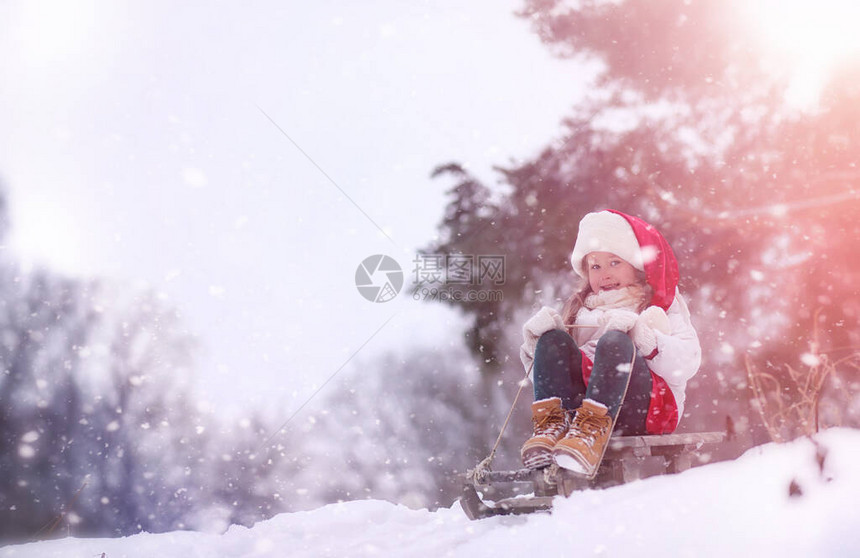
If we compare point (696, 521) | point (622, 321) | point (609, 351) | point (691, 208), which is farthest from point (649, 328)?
point (691, 208)

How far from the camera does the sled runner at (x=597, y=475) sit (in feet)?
→ 7.52

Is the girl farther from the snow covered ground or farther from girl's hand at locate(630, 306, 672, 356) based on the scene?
the snow covered ground

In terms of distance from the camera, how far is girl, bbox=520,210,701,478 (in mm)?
2311

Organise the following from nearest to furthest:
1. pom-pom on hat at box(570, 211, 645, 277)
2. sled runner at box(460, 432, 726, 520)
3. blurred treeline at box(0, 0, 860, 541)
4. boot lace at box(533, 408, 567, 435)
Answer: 1. sled runner at box(460, 432, 726, 520)
2. boot lace at box(533, 408, 567, 435)
3. pom-pom on hat at box(570, 211, 645, 277)
4. blurred treeline at box(0, 0, 860, 541)

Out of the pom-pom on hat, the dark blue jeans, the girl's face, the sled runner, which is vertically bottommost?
the sled runner

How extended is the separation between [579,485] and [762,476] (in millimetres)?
706

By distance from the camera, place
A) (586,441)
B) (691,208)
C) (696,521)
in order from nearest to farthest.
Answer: (696,521) → (586,441) → (691,208)

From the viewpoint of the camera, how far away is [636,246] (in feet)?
9.32

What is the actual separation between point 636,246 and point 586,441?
3.66ft

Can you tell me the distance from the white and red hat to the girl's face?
0.03 meters

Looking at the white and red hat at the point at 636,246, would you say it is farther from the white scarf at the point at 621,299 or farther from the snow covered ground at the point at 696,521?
the snow covered ground at the point at 696,521

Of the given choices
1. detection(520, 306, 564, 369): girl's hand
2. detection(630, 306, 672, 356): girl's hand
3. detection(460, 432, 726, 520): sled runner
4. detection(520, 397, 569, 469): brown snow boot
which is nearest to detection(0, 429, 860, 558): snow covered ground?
detection(460, 432, 726, 520): sled runner

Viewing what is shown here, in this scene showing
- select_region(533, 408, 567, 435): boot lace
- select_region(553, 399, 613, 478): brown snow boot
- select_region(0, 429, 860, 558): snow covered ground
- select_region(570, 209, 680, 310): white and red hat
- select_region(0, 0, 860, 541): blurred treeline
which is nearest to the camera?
select_region(0, 429, 860, 558): snow covered ground

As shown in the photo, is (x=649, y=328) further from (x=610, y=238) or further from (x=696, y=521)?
(x=696, y=521)
